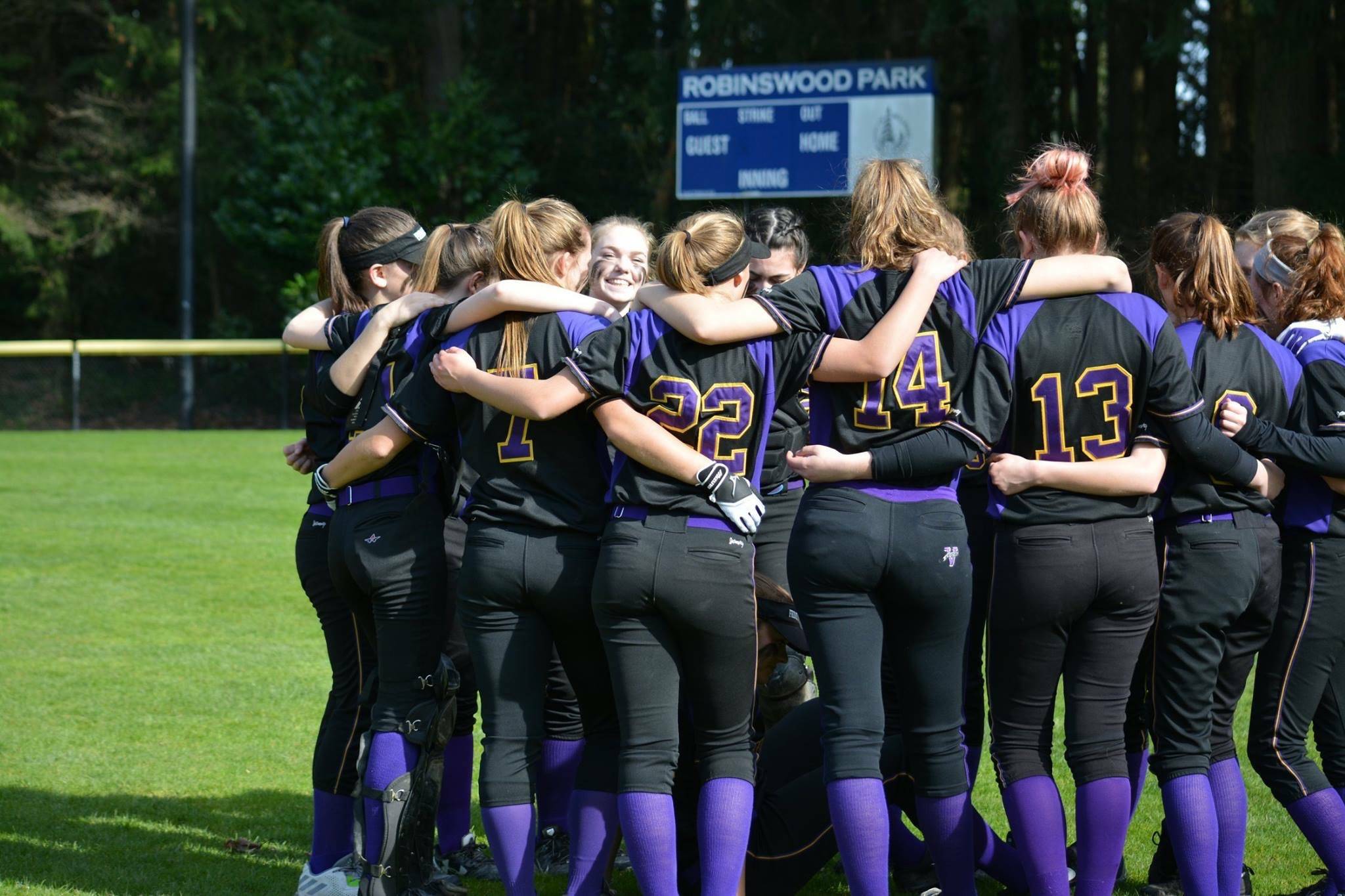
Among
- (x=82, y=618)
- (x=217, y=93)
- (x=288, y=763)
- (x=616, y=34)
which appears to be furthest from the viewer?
(x=616, y=34)

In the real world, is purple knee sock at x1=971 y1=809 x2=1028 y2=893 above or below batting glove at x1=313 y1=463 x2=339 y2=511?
below

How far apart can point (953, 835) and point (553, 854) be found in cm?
149

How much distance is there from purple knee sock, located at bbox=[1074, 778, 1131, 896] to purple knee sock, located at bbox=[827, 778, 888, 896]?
20.6 inches

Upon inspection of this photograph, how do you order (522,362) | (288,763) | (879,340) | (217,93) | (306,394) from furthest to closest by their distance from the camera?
(217,93), (288,763), (306,394), (522,362), (879,340)

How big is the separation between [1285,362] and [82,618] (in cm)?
733

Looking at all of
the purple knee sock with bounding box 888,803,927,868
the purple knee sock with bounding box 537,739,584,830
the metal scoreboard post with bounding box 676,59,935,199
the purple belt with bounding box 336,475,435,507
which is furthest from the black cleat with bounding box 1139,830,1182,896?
the metal scoreboard post with bounding box 676,59,935,199

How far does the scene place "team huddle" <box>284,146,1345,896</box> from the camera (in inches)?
131

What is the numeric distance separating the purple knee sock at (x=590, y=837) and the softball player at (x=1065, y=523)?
1021 mm

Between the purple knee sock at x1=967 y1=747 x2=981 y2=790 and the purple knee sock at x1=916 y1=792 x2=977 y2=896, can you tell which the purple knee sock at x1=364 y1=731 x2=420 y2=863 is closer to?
the purple knee sock at x1=916 y1=792 x2=977 y2=896

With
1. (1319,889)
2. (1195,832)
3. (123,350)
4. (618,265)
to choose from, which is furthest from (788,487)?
(123,350)

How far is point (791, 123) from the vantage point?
1856 centimetres

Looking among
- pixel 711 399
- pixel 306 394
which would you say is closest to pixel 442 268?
pixel 306 394

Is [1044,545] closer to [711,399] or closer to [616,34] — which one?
[711,399]

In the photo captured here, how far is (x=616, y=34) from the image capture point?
3369 cm
